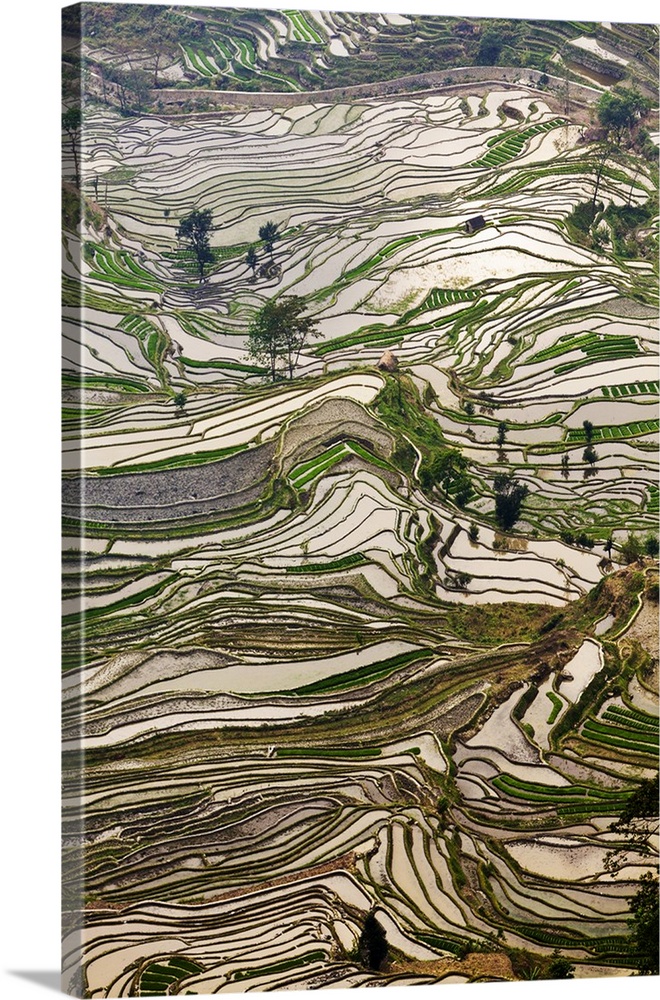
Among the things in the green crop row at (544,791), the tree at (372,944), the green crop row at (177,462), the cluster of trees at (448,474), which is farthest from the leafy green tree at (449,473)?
the tree at (372,944)

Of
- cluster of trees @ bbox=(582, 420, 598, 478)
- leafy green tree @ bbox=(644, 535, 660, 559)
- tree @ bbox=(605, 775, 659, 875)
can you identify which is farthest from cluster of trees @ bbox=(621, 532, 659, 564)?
tree @ bbox=(605, 775, 659, 875)

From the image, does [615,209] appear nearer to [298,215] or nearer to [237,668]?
[298,215]

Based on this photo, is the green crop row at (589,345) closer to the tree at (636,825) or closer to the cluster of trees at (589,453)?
the cluster of trees at (589,453)

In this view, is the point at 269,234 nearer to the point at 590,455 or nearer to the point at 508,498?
the point at 508,498

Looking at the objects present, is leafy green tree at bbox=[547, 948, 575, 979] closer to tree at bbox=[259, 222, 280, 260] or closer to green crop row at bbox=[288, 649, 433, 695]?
green crop row at bbox=[288, 649, 433, 695]

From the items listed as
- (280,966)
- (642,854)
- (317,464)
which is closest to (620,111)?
(317,464)
